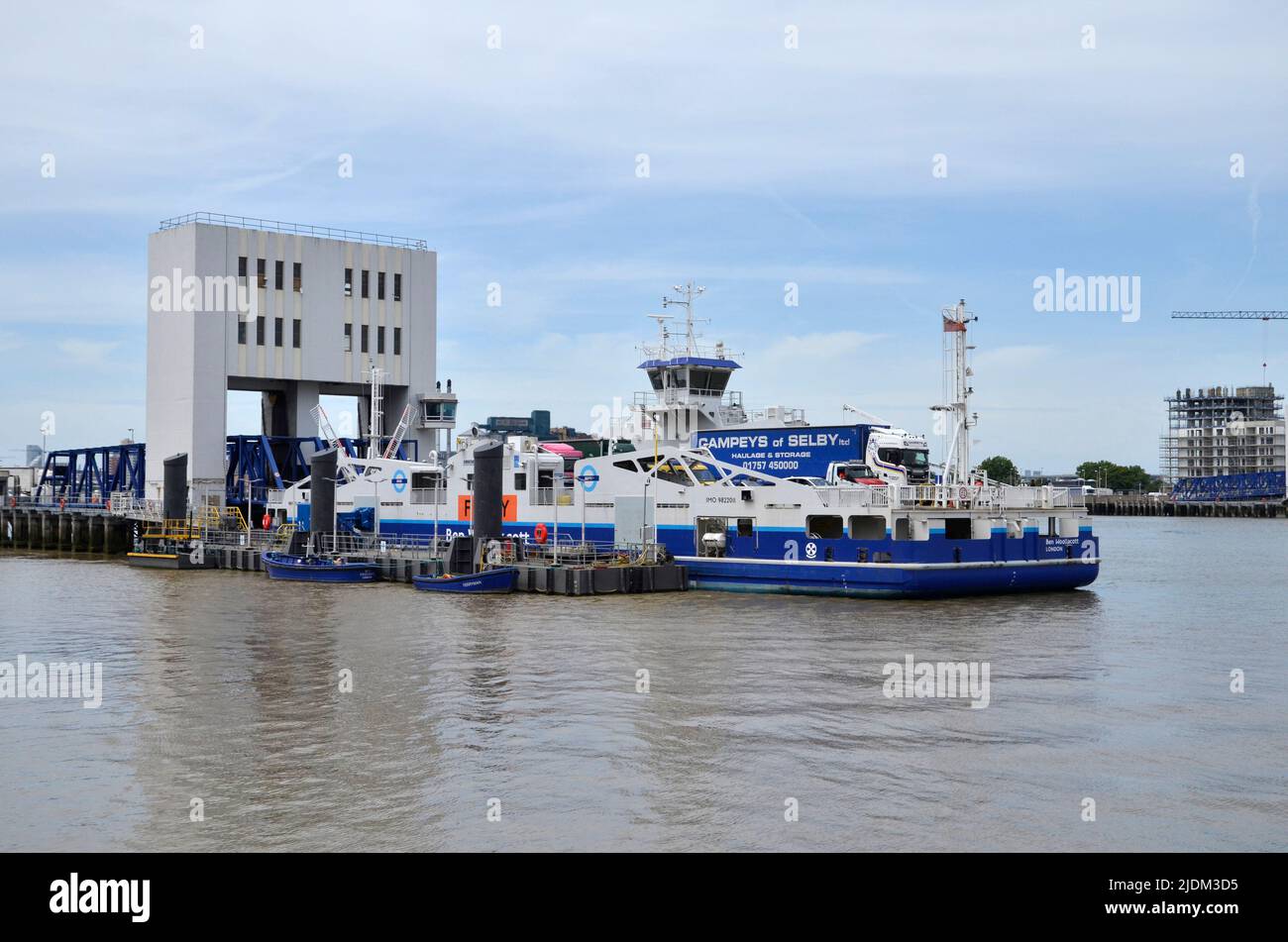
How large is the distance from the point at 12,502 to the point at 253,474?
35.0 meters

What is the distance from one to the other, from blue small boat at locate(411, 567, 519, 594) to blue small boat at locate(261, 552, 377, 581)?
6099mm

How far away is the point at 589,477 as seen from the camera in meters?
46.7

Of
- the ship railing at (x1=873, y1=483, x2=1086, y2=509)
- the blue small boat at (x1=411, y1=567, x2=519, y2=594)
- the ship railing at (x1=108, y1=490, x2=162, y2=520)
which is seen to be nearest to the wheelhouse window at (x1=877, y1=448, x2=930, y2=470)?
the ship railing at (x1=873, y1=483, x2=1086, y2=509)

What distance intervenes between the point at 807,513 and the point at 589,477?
30.2 ft

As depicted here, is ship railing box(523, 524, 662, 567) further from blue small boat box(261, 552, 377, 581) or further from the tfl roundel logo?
blue small boat box(261, 552, 377, 581)

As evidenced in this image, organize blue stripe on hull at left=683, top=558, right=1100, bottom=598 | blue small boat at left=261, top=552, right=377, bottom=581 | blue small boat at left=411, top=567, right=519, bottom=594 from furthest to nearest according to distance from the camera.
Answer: blue small boat at left=261, top=552, right=377, bottom=581 < blue small boat at left=411, top=567, right=519, bottom=594 < blue stripe on hull at left=683, top=558, right=1100, bottom=598

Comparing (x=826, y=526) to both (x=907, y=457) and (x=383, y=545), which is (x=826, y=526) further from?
(x=383, y=545)

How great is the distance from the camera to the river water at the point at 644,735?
48.1 ft

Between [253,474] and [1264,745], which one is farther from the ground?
[253,474]

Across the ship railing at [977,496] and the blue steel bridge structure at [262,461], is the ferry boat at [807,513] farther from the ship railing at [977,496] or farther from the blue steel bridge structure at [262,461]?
the blue steel bridge structure at [262,461]

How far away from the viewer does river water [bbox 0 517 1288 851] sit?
577 inches
